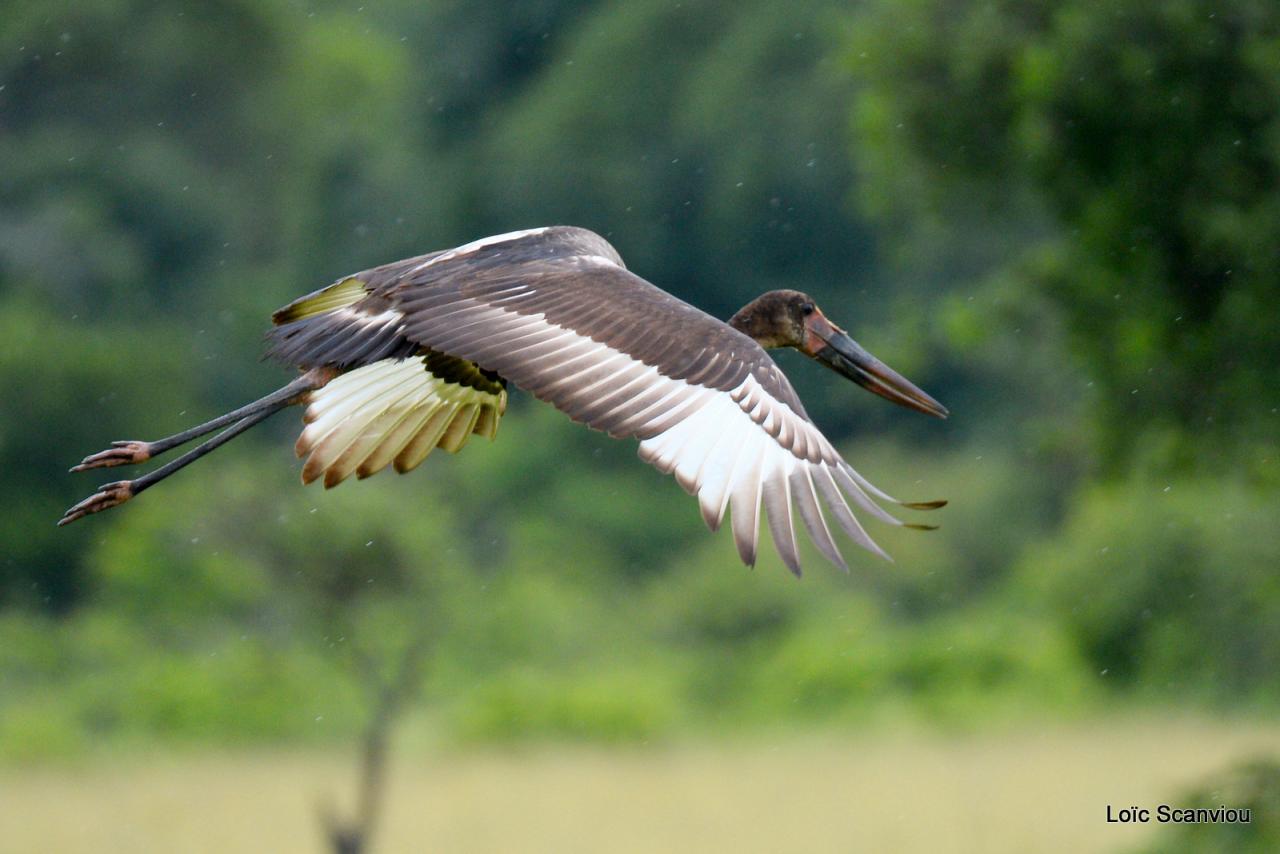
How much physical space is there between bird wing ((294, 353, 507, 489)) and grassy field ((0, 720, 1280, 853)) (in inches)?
266

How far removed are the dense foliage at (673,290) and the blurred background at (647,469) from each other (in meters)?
0.05

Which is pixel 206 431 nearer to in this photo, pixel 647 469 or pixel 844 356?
pixel 844 356

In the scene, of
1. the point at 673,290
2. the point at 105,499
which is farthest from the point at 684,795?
the point at 673,290

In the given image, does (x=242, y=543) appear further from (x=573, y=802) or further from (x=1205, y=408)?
(x=1205, y=408)

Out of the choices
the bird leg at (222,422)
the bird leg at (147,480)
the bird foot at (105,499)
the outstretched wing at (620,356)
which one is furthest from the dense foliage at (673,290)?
the bird foot at (105,499)

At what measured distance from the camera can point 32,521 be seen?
26.2m

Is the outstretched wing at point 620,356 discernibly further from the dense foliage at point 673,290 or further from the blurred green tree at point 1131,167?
the dense foliage at point 673,290

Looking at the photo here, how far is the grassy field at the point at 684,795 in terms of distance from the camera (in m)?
14.1

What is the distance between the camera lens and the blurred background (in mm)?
11953

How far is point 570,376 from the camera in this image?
637cm

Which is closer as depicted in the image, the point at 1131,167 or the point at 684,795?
the point at 1131,167

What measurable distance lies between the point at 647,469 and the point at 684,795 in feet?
46.0

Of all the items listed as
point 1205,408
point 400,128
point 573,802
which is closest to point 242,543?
point 573,802

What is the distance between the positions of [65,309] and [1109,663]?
14.8 meters
